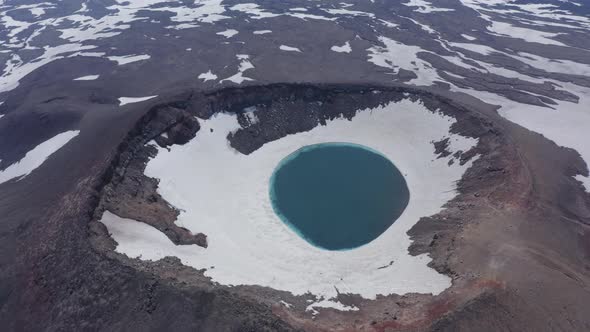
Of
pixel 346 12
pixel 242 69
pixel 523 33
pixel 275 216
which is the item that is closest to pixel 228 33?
pixel 242 69

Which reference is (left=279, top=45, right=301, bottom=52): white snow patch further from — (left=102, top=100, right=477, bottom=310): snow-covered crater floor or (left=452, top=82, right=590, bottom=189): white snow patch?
(left=452, top=82, right=590, bottom=189): white snow patch

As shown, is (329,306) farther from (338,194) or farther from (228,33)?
(228,33)

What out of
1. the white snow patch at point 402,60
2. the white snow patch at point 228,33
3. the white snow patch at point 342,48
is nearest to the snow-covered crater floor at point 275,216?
the white snow patch at point 402,60

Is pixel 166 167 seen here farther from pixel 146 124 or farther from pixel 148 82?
pixel 148 82

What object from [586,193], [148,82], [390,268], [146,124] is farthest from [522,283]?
[148,82]

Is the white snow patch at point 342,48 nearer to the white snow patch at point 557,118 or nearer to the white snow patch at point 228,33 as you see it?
the white snow patch at point 228,33

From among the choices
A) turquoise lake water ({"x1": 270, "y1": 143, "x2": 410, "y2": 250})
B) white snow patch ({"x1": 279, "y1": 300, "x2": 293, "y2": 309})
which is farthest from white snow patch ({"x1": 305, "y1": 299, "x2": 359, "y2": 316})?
turquoise lake water ({"x1": 270, "y1": 143, "x2": 410, "y2": 250})
